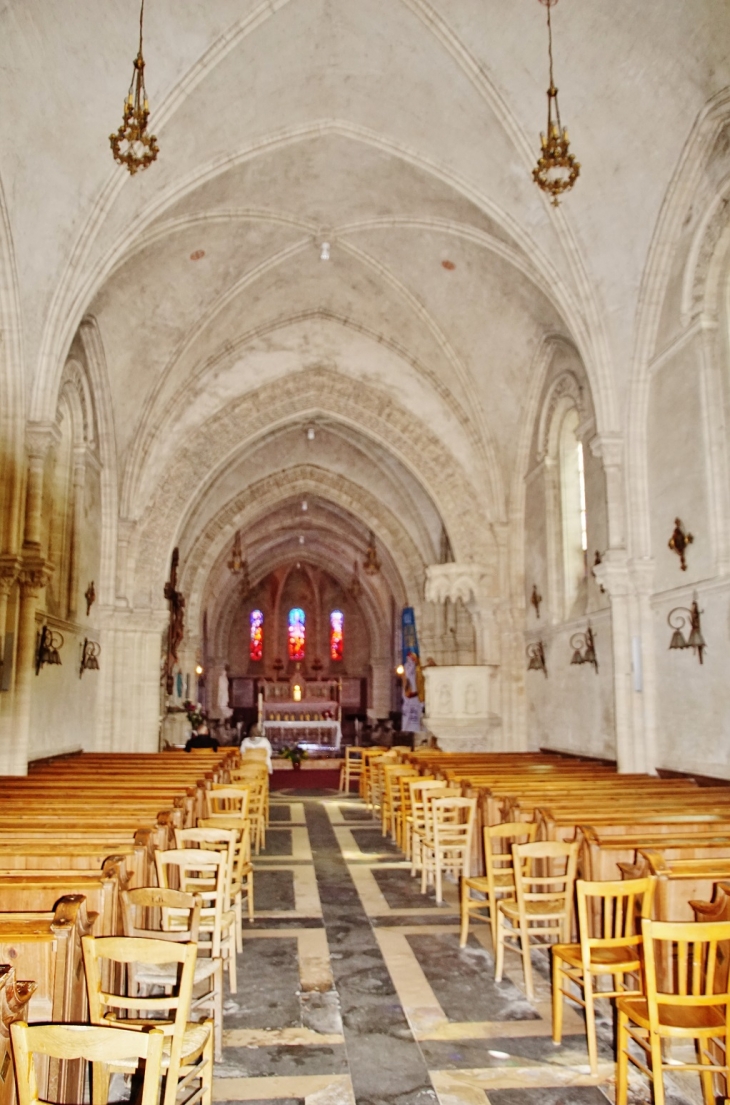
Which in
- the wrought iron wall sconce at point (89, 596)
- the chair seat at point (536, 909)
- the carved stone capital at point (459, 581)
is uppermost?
the carved stone capital at point (459, 581)

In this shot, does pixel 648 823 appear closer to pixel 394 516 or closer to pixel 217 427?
pixel 217 427

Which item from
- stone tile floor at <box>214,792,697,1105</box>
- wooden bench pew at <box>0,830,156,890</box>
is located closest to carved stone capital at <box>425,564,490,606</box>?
stone tile floor at <box>214,792,697,1105</box>

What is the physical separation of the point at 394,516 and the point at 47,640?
1368 cm

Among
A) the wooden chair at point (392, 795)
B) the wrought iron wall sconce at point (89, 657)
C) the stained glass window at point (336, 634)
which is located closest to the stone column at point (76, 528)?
the wrought iron wall sconce at point (89, 657)

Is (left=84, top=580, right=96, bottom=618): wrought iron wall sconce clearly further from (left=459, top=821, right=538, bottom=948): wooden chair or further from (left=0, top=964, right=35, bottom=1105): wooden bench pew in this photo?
(left=0, top=964, right=35, bottom=1105): wooden bench pew

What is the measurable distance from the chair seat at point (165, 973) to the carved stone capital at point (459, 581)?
13.4 m

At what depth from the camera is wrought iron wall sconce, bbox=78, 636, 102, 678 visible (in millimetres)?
15035

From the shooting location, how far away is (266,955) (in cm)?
692

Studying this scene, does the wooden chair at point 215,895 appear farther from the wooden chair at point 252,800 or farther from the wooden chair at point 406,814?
the wooden chair at point 406,814

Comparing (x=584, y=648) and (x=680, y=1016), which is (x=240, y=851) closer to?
(x=680, y=1016)

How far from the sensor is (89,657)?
50.5ft

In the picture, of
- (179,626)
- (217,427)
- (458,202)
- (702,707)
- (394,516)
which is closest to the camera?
(702,707)

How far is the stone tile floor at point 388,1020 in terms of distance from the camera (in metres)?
4.55

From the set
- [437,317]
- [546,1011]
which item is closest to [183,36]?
[437,317]
